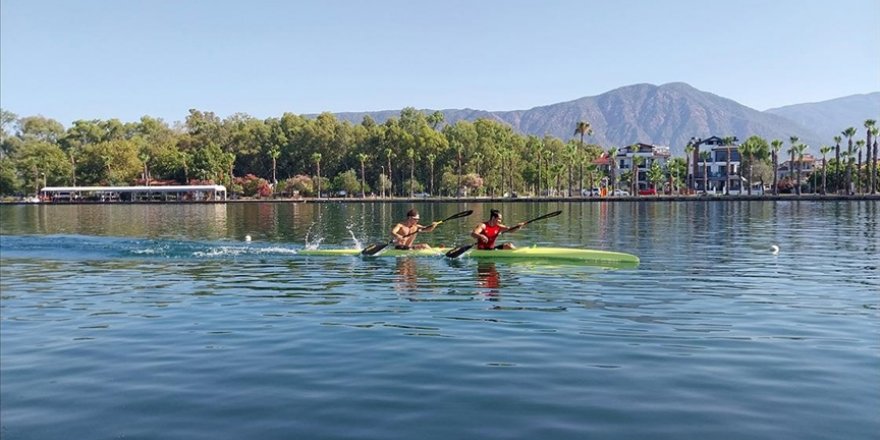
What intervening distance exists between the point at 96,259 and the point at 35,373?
64.0 ft

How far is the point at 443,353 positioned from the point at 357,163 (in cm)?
15109

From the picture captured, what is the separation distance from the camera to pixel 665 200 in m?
125

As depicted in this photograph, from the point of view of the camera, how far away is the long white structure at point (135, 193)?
14488 centimetres

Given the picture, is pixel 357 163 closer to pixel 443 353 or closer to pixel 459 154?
pixel 459 154

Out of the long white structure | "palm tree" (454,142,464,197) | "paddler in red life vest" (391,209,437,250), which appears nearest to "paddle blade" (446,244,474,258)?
"paddler in red life vest" (391,209,437,250)

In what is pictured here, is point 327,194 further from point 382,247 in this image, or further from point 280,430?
point 280,430

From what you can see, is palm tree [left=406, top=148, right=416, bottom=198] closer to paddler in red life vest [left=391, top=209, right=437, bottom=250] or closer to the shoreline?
the shoreline

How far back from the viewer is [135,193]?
149500 millimetres

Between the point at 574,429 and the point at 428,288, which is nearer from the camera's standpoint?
the point at 574,429

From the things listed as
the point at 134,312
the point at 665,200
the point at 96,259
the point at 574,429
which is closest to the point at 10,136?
the point at 665,200

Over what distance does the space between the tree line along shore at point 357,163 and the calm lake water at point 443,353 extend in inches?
4918

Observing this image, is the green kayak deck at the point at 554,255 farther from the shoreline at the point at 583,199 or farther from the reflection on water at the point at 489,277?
the shoreline at the point at 583,199

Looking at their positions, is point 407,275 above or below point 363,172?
below

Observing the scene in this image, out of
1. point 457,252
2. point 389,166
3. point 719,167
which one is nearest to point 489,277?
point 457,252
